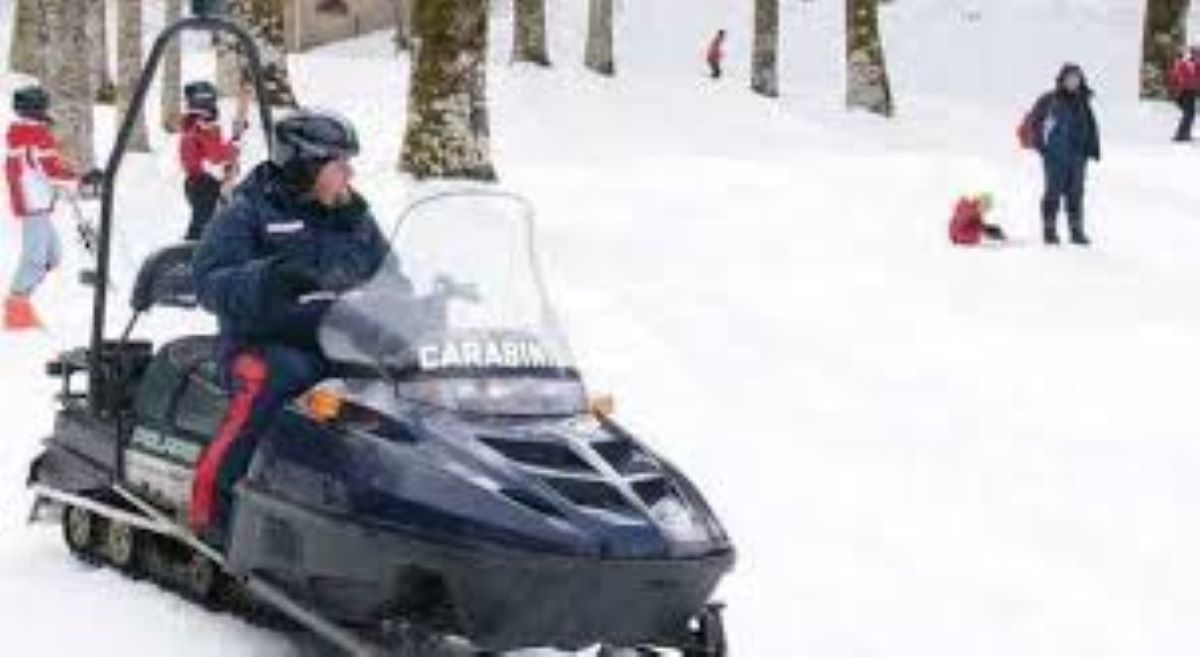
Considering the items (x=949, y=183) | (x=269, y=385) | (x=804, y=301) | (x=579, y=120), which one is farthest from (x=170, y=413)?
(x=579, y=120)

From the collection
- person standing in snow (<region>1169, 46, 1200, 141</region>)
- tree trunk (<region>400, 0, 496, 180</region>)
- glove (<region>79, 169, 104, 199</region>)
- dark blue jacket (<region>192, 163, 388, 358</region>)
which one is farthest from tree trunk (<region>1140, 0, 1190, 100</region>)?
dark blue jacket (<region>192, 163, 388, 358</region>)

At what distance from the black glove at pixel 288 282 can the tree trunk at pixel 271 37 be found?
15448 millimetres

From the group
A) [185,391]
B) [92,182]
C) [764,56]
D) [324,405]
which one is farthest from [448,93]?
[764,56]

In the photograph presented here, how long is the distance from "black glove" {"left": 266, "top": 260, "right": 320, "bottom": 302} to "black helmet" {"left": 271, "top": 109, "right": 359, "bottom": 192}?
49 cm

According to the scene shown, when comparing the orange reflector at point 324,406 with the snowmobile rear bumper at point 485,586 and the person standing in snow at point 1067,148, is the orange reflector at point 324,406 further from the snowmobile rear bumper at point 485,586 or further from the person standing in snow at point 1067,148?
the person standing in snow at point 1067,148

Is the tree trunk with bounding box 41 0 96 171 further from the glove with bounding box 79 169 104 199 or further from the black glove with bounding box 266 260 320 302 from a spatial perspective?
the black glove with bounding box 266 260 320 302

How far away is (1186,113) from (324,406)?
83.9 feet

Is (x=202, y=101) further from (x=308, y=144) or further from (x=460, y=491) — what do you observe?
(x=460, y=491)

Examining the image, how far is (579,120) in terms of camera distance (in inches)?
1112

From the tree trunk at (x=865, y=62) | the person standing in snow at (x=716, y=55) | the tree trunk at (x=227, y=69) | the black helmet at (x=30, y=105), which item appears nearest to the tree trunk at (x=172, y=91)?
the tree trunk at (x=227, y=69)

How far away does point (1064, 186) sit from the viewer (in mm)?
20250

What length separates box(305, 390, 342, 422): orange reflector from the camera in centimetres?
703

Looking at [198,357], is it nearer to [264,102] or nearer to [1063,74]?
[264,102]

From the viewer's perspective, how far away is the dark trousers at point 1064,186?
66.3 ft
